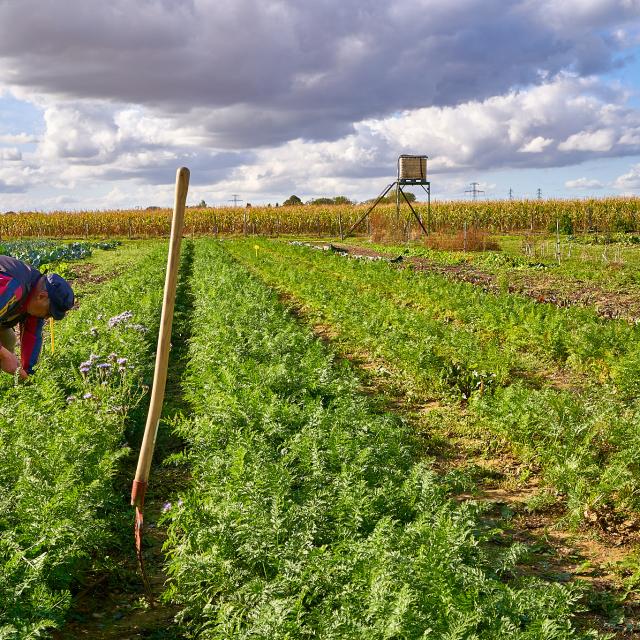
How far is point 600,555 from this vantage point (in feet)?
16.9

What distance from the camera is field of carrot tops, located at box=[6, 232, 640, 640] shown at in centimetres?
368

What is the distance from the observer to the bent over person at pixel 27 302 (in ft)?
16.6

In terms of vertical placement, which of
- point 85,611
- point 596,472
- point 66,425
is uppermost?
point 66,425

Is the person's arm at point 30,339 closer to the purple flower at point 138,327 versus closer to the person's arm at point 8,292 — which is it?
the person's arm at point 8,292

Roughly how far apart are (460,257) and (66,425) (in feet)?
70.3

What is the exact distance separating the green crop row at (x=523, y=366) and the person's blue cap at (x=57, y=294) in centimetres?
415

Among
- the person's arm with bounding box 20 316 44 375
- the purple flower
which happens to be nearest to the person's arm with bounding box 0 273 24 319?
the person's arm with bounding box 20 316 44 375

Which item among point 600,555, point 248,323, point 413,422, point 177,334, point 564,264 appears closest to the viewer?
point 600,555

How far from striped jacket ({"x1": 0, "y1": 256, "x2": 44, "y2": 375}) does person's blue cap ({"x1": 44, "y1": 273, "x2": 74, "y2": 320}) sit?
4.4 inches

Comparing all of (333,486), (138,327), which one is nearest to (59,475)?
(333,486)

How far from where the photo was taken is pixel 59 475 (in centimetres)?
489

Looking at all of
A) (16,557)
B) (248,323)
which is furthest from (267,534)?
(248,323)

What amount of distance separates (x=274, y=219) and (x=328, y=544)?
49.7 meters

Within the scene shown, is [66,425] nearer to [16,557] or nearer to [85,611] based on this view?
[85,611]
